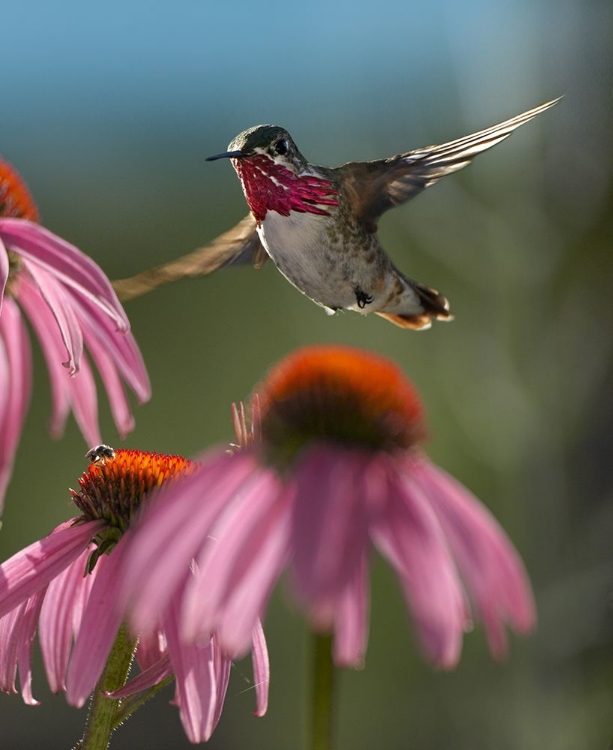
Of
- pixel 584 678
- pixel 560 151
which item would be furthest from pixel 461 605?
pixel 584 678

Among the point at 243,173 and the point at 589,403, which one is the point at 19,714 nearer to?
the point at 589,403

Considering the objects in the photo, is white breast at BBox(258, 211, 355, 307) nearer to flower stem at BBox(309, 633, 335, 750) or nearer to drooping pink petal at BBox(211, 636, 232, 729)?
drooping pink petal at BBox(211, 636, 232, 729)

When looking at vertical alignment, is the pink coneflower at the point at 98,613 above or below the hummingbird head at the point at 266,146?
below

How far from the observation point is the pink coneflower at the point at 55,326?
22.3 inches

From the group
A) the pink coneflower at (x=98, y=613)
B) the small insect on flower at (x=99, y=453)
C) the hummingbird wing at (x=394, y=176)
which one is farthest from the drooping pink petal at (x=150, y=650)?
the hummingbird wing at (x=394, y=176)

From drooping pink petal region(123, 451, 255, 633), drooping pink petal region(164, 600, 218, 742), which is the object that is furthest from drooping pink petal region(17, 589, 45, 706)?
drooping pink petal region(123, 451, 255, 633)

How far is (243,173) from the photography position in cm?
67

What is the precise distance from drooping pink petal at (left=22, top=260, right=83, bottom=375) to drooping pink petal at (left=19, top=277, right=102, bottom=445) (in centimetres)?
4

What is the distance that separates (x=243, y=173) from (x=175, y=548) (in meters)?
0.36

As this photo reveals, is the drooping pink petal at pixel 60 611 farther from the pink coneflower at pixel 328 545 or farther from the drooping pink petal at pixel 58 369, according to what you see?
the pink coneflower at pixel 328 545

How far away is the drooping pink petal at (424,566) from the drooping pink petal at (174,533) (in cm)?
6

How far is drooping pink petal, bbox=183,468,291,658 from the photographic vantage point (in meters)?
0.35

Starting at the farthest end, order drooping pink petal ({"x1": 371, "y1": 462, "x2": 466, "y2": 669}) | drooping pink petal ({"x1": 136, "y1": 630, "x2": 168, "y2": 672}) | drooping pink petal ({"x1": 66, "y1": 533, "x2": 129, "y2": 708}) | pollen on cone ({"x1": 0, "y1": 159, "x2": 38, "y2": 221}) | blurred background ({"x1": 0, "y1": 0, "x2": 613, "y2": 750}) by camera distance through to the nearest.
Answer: blurred background ({"x1": 0, "y1": 0, "x2": 613, "y2": 750}) → pollen on cone ({"x1": 0, "y1": 159, "x2": 38, "y2": 221}) → drooping pink petal ({"x1": 136, "y1": 630, "x2": 168, "y2": 672}) → drooping pink petal ({"x1": 66, "y1": 533, "x2": 129, "y2": 708}) → drooping pink petal ({"x1": 371, "y1": 462, "x2": 466, "y2": 669})

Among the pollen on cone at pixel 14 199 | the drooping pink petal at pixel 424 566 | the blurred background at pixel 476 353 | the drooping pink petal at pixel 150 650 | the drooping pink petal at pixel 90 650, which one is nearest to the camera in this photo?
the drooping pink petal at pixel 424 566
